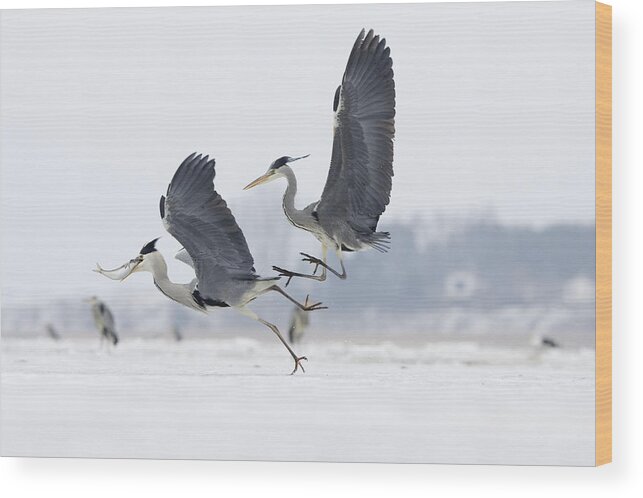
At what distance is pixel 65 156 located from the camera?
573cm

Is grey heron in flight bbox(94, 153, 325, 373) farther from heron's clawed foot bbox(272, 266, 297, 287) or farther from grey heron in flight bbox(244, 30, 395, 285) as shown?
grey heron in flight bbox(244, 30, 395, 285)

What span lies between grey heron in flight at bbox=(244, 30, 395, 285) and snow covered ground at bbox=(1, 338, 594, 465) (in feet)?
1.39

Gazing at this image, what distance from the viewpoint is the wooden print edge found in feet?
18.0

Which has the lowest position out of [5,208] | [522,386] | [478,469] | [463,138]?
[478,469]

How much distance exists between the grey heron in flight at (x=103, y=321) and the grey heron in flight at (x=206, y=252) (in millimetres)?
242

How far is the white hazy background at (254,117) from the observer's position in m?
5.52

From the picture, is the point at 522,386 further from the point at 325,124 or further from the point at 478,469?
the point at 325,124

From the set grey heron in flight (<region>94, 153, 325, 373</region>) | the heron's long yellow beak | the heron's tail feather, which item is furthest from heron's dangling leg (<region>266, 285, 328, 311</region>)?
the heron's long yellow beak

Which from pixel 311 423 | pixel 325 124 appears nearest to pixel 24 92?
pixel 325 124

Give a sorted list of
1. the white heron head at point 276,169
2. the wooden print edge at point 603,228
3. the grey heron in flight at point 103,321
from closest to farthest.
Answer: the wooden print edge at point 603,228, the white heron head at point 276,169, the grey heron in flight at point 103,321

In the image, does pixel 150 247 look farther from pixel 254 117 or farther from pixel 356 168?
pixel 356 168

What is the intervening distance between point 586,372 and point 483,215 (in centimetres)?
74

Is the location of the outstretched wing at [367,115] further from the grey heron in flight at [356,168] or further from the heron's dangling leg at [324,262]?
the heron's dangling leg at [324,262]

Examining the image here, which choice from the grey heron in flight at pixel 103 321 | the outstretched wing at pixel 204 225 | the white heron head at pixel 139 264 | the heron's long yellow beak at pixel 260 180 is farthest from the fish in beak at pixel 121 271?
the heron's long yellow beak at pixel 260 180
